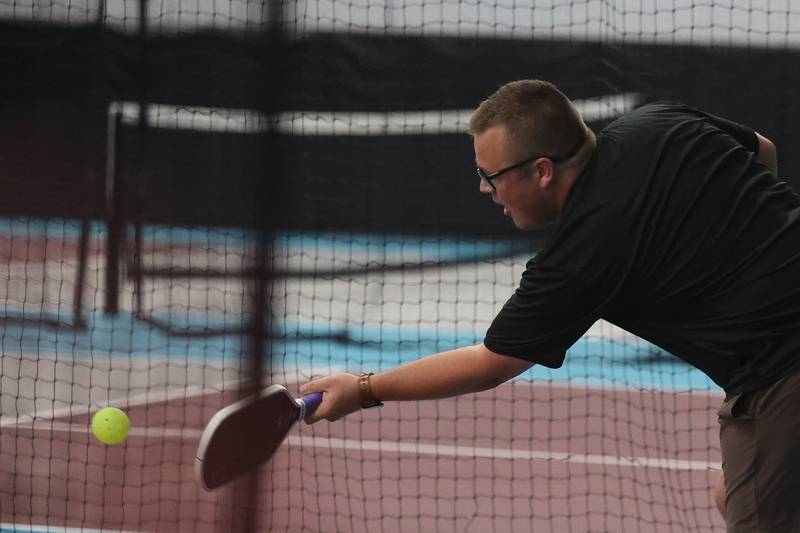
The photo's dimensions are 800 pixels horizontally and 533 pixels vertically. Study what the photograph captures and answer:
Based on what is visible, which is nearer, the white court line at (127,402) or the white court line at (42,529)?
the white court line at (42,529)

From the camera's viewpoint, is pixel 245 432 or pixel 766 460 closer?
pixel 766 460

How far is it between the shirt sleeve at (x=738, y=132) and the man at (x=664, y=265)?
16 centimetres

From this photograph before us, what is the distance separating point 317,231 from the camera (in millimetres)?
7738

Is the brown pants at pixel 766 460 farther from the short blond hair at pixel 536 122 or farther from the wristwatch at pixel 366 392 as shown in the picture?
the wristwatch at pixel 366 392

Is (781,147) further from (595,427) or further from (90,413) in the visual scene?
(90,413)

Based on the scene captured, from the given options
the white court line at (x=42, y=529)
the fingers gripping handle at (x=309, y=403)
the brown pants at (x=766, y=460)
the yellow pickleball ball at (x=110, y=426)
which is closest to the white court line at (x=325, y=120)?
the yellow pickleball ball at (x=110, y=426)

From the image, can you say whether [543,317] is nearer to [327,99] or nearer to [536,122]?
[536,122]

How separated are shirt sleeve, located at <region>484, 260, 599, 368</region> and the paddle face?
1.63ft

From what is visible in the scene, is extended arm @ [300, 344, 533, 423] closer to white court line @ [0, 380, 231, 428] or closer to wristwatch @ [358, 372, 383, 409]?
wristwatch @ [358, 372, 383, 409]

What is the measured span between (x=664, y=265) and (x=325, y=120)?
4987mm

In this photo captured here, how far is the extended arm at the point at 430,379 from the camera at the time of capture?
258 centimetres

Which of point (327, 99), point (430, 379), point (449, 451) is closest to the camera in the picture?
point (430, 379)

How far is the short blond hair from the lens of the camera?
8.26ft

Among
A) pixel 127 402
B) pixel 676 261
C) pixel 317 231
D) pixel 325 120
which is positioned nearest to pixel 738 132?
pixel 676 261
